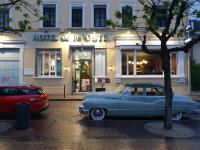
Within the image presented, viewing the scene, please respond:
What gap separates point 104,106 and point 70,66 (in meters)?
17.3

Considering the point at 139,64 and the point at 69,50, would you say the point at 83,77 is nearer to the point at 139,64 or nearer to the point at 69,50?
the point at 69,50

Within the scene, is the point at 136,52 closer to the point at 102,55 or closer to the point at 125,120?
the point at 102,55

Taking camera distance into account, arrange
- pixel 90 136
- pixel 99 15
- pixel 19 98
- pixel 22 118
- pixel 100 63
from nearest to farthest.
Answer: pixel 90 136, pixel 22 118, pixel 19 98, pixel 100 63, pixel 99 15

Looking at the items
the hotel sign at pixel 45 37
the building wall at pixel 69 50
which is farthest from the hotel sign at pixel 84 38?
the hotel sign at pixel 45 37

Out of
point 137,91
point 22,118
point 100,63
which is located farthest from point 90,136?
point 100,63

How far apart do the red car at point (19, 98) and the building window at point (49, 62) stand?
15645 mm

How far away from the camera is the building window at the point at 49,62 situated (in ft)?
118

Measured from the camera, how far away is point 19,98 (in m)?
19.9

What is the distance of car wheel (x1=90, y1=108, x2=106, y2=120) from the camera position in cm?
1884

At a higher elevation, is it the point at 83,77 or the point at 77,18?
the point at 77,18

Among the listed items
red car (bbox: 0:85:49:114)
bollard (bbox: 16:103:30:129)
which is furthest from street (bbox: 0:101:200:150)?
red car (bbox: 0:85:49:114)

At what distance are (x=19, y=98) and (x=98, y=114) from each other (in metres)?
3.67

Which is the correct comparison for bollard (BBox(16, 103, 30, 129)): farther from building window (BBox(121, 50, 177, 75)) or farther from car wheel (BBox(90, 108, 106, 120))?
building window (BBox(121, 50, 177, 75))

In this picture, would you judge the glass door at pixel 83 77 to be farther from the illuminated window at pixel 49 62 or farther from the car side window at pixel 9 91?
the car side window at pixel 9 91
